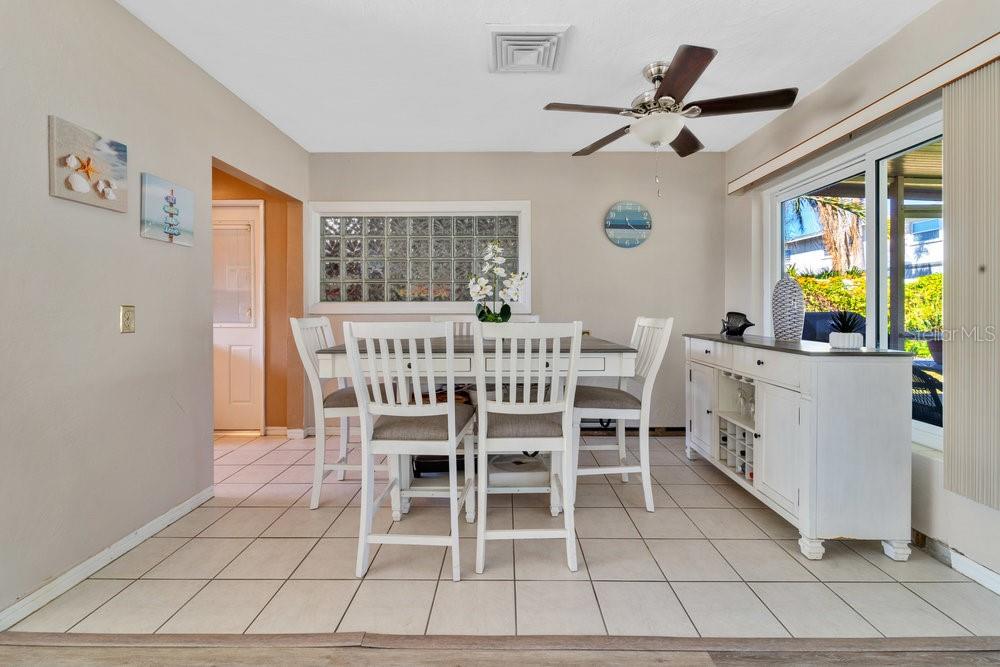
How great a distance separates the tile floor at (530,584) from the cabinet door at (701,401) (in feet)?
1.96

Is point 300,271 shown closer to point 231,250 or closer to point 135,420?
point 231,250

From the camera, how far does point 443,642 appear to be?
4.80ft

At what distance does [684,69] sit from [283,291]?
10.9 feet

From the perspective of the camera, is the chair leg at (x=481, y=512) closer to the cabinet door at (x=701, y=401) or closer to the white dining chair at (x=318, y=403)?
the white dining chair at (x=318, y=403)

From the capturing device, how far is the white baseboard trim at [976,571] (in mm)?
1725

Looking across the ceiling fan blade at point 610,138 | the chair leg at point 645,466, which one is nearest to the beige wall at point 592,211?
the ceiling fan blade at point 610,138

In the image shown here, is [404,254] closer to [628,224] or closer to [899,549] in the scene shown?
[628,224]

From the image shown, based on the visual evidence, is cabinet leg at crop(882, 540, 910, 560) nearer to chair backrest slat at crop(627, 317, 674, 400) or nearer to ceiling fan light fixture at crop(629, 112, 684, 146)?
chair backrest slat at crop(627, 317, 674, 400)

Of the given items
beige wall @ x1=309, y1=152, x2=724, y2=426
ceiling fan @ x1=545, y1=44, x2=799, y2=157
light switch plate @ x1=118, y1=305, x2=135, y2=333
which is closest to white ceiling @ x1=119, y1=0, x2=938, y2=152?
ceiling fan @ x1=545, y1=44, x2=799, y2=157

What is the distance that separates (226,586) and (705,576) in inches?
74.0

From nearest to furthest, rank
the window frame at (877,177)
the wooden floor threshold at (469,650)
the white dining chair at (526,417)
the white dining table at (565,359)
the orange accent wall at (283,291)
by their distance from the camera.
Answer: the wooden floor threshold at (469,650) < the white dining chair at (526,417) < the window frame at (877,177) < the white dining table at (565,359) < the orange accent wall at (283,291)

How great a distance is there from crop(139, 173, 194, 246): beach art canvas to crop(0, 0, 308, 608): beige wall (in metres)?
0.05

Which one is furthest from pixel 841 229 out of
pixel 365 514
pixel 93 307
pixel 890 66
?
pixel 93 307

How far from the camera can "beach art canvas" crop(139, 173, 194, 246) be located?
2168 millimetres
